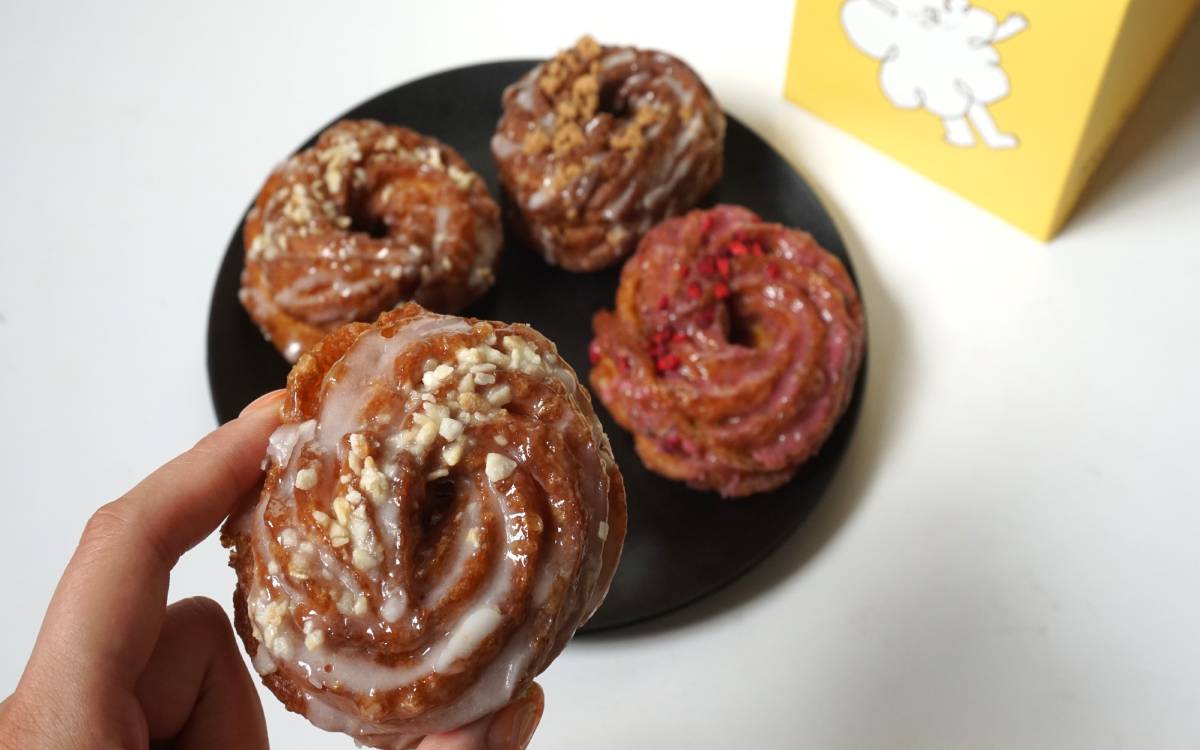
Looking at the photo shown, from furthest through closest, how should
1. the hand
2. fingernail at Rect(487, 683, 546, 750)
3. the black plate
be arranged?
the black plate → fingernail at Rect(487, 683, 546, 750) → the hand

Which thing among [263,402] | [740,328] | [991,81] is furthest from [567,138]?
[263,402]

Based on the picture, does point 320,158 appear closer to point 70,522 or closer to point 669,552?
point 70,522

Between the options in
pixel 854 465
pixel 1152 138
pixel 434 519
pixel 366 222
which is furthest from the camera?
pixel 1152 138

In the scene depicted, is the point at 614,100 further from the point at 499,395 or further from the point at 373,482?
the point at 373,482

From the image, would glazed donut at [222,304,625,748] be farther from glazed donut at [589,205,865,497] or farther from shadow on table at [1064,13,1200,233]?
shadow on table at [1064,13,1200,233]

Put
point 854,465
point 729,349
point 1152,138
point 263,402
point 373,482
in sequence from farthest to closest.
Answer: point 1152,138
point 854,465
point 729,349
point 263,402
point 373,482

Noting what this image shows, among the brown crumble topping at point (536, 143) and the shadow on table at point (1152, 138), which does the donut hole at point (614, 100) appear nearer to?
the brown crumble topping at point (536, 143)

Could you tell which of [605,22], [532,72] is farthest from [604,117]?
[605,22]

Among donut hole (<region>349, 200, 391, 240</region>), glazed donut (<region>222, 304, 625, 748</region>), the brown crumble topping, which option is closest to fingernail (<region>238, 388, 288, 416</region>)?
glazed donut (<region>222, 304, 625, 748</region>)
